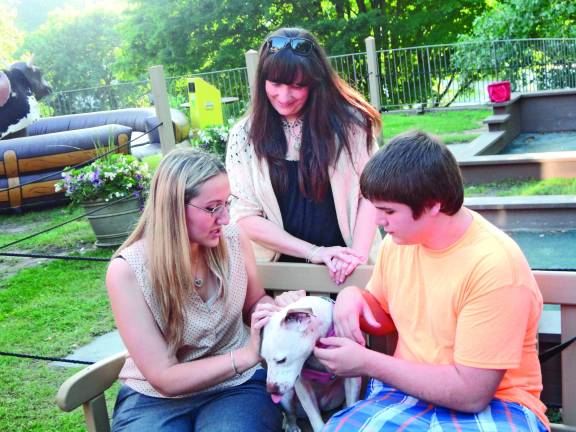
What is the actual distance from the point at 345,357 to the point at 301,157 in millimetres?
1062

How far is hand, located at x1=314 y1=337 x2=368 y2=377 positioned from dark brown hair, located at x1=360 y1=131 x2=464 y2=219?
42cm

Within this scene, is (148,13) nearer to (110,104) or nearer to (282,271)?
(110,104)

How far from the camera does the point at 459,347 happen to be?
185 cm

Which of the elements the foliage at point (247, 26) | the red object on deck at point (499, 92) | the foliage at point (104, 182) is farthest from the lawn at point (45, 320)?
the foliage at point (247, 26)

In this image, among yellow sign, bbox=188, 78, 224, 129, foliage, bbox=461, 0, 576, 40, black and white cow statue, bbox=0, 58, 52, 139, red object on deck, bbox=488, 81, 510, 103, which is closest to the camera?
red object on deck, bbox=488, 81, 510, 103

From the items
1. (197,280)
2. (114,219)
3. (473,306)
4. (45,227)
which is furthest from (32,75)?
(473,306)

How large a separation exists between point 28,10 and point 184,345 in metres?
73.9

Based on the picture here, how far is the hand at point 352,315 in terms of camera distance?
2178 millimetres

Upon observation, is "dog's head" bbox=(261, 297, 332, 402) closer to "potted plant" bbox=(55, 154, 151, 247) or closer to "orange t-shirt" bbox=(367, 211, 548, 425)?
"orange t-shirt" bbox=(367, 211, 548, 425)

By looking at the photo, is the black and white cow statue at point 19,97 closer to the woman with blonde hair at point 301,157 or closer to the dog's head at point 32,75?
the dog's head at point 32,75

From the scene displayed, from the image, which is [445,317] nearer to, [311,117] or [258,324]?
[258,324]

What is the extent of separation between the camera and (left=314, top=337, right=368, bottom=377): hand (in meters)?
1.99

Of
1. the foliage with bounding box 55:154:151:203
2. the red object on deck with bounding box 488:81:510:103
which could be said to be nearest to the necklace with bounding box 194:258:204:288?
the foliage with bounding box 55:154:151:203

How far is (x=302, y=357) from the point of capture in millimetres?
2156
